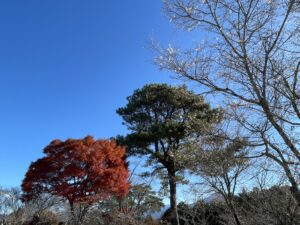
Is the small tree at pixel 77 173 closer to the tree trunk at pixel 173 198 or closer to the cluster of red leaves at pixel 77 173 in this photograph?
the cluster of red leaves at pixel 77 173

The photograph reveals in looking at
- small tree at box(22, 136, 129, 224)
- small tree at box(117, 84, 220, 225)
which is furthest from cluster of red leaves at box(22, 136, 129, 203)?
small tree at box(117, 84, 220, 225)

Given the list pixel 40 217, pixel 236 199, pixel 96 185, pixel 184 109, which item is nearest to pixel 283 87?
pixel 236 199

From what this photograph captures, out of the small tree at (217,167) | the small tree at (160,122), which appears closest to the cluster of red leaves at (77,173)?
the small tree at (160,122)

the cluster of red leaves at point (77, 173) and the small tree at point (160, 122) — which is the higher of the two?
the small tree at point (160, 122)

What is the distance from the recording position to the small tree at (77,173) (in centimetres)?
1725

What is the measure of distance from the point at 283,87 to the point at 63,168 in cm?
1400

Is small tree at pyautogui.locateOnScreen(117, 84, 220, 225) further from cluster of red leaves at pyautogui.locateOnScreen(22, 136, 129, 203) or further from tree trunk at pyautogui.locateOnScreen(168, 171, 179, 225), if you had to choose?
cluster of red leaves at pyautogui.locateOnScreen(22, 136, 129, 203)

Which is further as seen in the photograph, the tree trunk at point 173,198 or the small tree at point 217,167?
the tree trunk at point 173,198

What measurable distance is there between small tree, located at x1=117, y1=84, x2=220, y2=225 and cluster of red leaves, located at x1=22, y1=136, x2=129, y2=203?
100 inches

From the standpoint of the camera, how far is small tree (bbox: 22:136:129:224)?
56.6 ft

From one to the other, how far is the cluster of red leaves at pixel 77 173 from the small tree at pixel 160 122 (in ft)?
8.34

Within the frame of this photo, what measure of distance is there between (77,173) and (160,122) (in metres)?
6.06

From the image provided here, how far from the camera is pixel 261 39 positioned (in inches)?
229

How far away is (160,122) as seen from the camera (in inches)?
816
